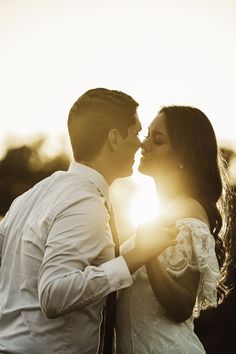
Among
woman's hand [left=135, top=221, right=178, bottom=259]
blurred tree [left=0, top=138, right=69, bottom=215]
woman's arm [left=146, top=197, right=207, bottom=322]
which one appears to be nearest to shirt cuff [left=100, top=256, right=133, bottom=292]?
woman's hand [left=135, top=221, right=178, bottom=259]

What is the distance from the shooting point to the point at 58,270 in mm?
3119

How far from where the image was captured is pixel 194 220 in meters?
4.04

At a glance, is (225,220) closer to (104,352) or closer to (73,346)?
(104,352)

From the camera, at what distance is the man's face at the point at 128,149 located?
4012 millimetres

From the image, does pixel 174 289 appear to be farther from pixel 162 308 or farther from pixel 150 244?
pixel 150 244

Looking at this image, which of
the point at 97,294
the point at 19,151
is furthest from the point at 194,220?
the point at 19,151

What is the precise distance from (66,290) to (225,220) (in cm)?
251

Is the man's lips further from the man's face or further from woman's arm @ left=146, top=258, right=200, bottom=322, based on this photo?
woman's arm @ left=146, top=258, right=200, bottom=322

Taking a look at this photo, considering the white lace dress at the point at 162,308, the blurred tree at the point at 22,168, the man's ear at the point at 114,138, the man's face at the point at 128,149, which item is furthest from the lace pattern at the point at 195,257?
the blurred tree at the point at 22,168

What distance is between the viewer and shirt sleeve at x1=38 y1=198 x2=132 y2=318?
3.09 m

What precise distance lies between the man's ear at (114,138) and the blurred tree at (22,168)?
1976 inches

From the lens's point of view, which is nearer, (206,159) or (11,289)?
(11,289)

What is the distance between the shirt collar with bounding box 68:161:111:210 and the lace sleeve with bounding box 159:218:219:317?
0.50m

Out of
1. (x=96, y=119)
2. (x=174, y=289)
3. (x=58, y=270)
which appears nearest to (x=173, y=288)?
(x=174, y=289)
